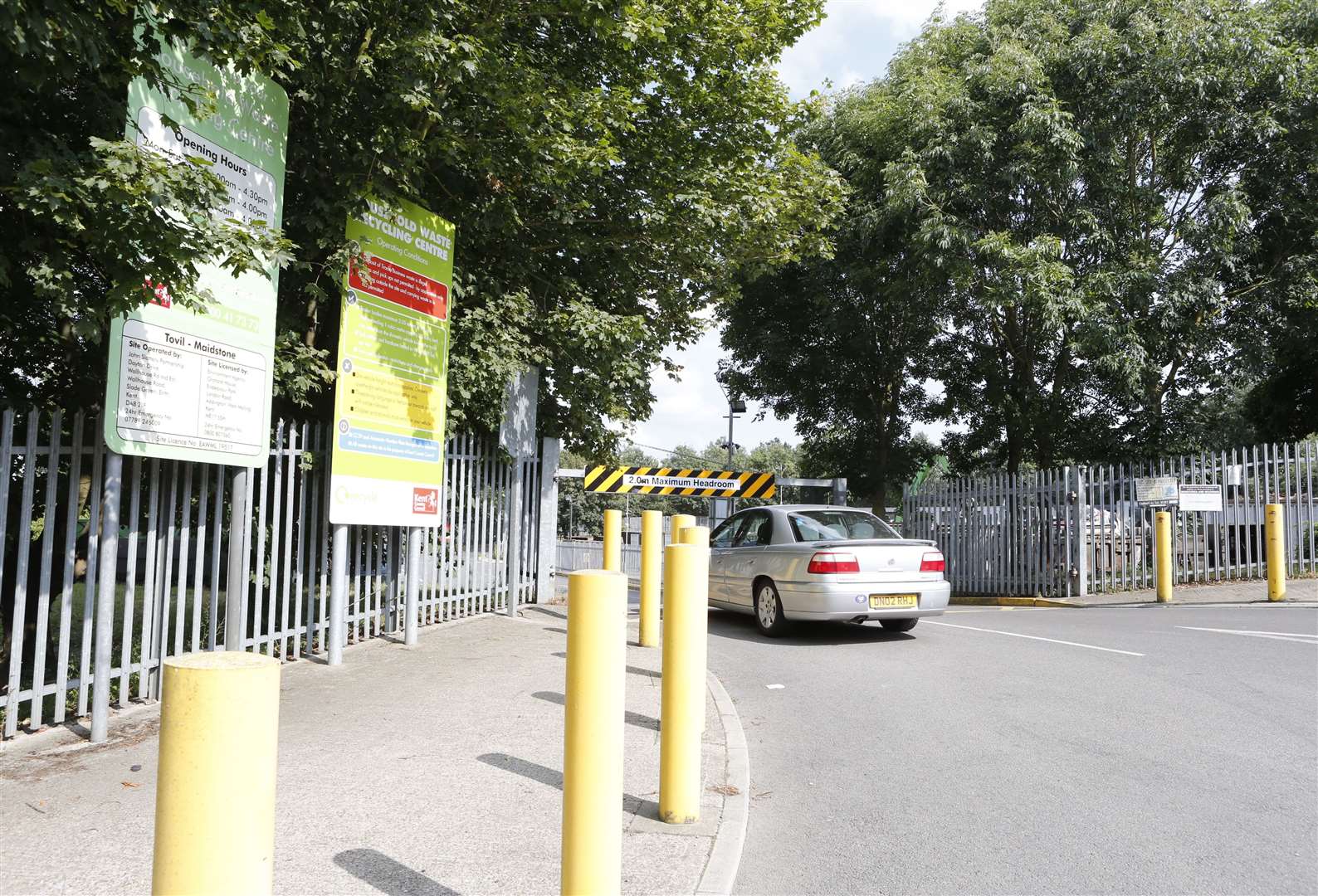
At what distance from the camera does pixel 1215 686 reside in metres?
6.83

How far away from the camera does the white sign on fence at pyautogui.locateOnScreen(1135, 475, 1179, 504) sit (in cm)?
1471

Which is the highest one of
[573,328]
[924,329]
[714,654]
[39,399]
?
[924,329]

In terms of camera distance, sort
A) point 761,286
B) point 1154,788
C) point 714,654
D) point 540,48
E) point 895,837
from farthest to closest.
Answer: point 761,286, point 540,48, point 714,654, point 1154,788, point 895,837

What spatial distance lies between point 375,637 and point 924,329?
605 inches

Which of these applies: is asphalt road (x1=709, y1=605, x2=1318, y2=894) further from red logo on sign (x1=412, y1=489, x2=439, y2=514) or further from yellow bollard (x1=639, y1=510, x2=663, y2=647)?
red logo on sign (x1=412, y1=489, x2=439, y2=514)

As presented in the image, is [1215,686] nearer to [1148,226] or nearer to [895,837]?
[895,837]

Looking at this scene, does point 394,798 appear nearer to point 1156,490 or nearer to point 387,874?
point 387,874

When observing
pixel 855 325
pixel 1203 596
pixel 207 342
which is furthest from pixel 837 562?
pixel 855 325

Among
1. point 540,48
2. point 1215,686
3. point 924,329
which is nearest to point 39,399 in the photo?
point 540,48

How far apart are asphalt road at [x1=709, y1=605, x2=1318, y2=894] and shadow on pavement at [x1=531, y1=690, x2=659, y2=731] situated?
2.23 feet

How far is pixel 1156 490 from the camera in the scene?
14891 mm

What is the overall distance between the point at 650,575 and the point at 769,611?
2.86 m

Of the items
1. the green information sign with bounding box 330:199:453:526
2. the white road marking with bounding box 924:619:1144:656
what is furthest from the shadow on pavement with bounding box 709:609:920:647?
the green information sign with bounding box 330:199:453:526

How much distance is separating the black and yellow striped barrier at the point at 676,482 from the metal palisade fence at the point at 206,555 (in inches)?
77.2
